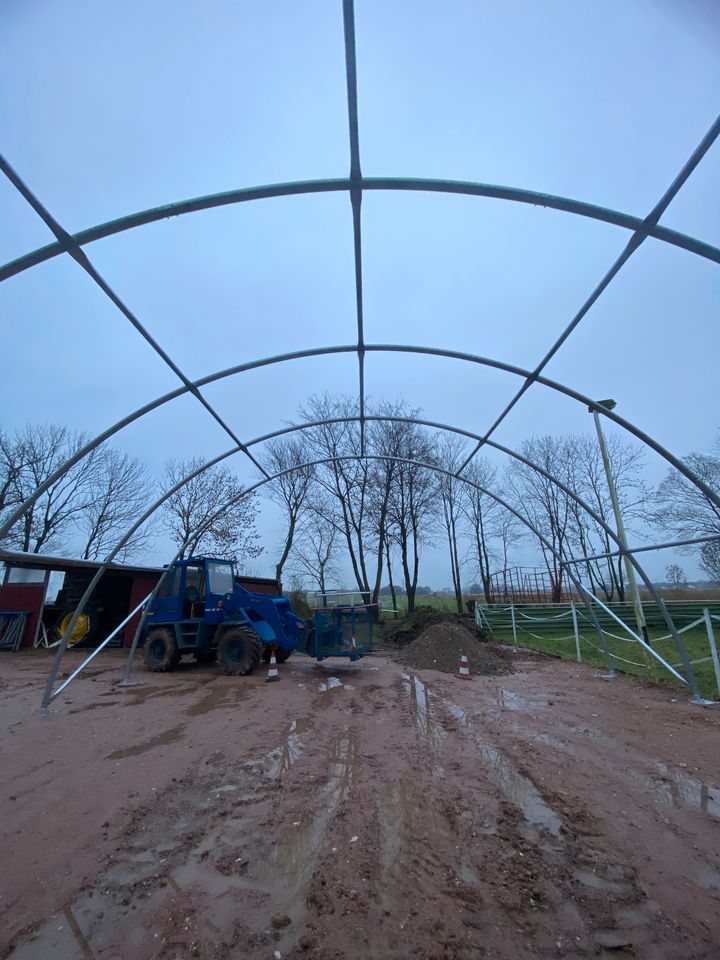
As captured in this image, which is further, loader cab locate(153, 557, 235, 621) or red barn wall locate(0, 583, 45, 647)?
red barn wall locate(0, 583, 45, 647)

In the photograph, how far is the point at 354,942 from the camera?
225 centimetres

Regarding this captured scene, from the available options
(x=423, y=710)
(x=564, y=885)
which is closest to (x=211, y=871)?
(x=564, y=885)

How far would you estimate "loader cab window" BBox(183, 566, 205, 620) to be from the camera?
36.0ft

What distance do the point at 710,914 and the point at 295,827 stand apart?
2.58 metres

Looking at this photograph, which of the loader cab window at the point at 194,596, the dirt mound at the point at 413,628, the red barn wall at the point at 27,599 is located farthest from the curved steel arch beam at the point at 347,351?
the red barn wall at the point at 27,599

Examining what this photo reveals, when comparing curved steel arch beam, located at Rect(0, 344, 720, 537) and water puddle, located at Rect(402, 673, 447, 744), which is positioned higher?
curved steel arch beam, located at Rect(0, 344, 720, 537)

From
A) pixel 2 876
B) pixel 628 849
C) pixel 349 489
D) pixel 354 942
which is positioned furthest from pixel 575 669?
pixel 349 489

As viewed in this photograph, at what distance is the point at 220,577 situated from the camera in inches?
445

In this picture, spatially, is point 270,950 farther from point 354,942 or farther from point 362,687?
point 362,687

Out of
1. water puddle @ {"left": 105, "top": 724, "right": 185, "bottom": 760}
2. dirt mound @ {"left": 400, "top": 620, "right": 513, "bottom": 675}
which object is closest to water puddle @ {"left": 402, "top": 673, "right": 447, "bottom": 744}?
dirt mound @ {"left": 400, "top": 620, "right": 513, "bottom": 675}

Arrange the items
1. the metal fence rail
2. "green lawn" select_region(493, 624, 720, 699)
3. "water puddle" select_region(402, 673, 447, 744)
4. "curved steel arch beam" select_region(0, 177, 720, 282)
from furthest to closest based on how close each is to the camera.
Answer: the metal fence rail → "green lawn" select_region(493, 624, 720, 699) → "water puddle" select_region(402, 673, 447, 744) → "curved steel arch beam" select_region(0, 177, 720, 282)

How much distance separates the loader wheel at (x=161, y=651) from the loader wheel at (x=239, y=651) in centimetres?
134

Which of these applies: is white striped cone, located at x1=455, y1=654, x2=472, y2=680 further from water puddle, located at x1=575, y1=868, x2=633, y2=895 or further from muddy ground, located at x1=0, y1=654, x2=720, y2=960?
water puddle, located at x1=575, y1=868, x2=633, y2=895

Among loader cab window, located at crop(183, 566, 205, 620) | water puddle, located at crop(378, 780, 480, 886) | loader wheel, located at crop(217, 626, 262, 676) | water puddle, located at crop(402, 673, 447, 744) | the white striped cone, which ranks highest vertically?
loader cab window, located at crop(183, 566, 205, 620)
